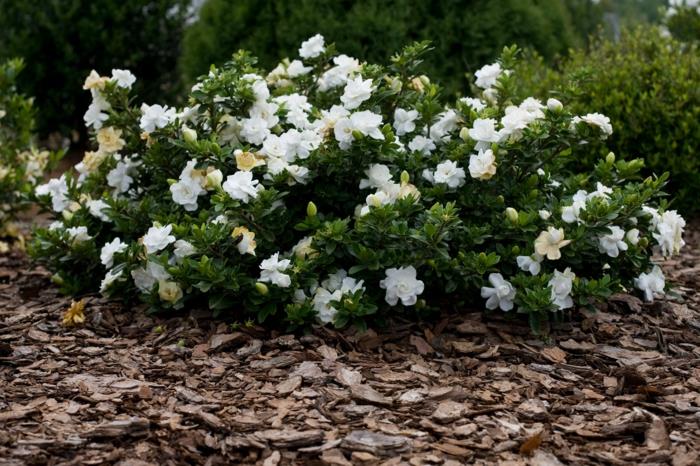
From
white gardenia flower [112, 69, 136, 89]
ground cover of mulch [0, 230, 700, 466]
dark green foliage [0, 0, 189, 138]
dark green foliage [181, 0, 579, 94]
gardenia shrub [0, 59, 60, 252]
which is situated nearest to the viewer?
ground cover of mulch [0, 230, 700, 466]

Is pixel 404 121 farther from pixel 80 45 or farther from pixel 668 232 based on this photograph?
pixel 80 45

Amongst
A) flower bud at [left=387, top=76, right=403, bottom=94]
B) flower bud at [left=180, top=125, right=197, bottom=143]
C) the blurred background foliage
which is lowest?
flower bud at [left=180, top=125, right=197, bottom=143]

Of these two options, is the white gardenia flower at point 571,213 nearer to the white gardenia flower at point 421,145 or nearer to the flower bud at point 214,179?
the white gardenia flower at point 421,145

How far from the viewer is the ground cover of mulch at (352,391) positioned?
9.26 ft

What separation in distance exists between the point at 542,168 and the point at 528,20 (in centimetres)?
366

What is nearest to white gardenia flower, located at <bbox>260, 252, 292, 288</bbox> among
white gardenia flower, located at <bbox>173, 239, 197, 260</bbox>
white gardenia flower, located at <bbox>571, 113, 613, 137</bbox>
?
white gardenia flower, located at <bbox>173, 239, 197, 260</bbox>

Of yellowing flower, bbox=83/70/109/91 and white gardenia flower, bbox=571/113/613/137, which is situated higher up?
yellowing flower, bbox=83/70/109/91

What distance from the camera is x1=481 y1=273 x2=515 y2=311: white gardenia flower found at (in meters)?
3.73

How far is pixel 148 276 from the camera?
401cm

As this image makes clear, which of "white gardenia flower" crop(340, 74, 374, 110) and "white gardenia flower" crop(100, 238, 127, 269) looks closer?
"white gardenia flower" crop(340, 74, 374, 110)

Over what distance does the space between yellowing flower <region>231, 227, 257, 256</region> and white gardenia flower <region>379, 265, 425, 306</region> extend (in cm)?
50

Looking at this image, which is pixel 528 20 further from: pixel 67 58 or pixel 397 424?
pixel 397 424

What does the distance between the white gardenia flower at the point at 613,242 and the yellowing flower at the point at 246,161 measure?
4.38 ft

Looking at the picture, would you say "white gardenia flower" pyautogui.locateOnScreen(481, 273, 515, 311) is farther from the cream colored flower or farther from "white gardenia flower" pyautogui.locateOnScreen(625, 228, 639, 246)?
the cream colored flower
